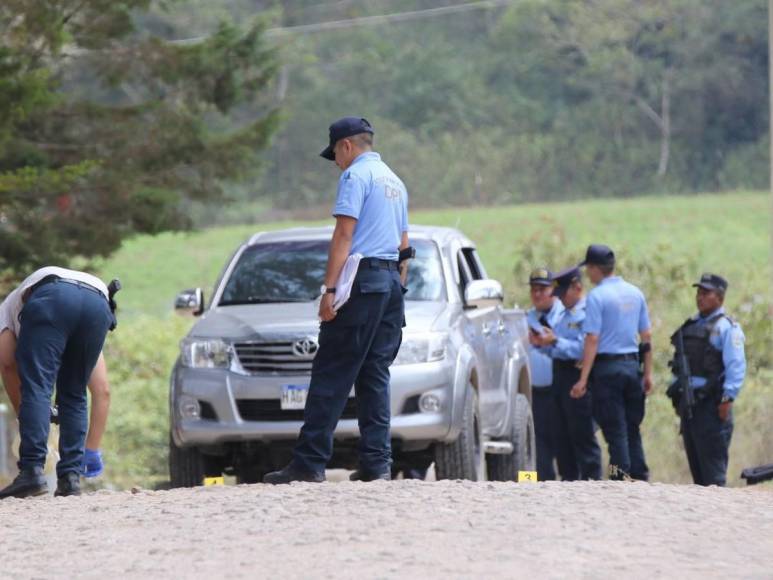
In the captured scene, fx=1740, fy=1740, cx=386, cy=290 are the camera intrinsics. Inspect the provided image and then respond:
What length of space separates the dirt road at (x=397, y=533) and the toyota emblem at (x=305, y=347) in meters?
2.69

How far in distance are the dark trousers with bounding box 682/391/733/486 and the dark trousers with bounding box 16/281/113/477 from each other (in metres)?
5.43

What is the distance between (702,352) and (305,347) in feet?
10.9

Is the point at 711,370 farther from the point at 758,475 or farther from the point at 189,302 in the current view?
the point at 189,302

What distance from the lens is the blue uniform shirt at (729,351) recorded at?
12.7 metres

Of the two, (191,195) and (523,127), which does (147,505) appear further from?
(523,127)

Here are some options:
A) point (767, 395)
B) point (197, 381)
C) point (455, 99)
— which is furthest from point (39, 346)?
point (455, 99)

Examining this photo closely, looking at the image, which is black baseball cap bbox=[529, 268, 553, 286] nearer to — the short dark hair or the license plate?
the license plate

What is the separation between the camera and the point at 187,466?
38.9ft

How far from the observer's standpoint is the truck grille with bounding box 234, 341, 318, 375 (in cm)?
1144

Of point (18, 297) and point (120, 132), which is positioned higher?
point (120, 132)

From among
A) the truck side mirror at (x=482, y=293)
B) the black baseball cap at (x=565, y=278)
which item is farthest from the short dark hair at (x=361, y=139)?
the black baseball cap at (x=565, y=278)

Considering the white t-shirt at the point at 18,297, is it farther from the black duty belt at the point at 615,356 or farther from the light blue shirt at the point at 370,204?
the black duty belt at the point at 615,356

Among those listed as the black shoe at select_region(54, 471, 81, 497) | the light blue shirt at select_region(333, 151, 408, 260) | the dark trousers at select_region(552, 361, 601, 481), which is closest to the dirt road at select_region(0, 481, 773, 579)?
the black shoe at select_region(54, 471, 81, 497)

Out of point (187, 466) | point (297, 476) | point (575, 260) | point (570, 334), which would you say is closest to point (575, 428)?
point (570, 334)
